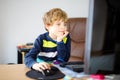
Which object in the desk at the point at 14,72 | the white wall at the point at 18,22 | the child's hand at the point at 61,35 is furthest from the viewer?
the white wall at the point at 18,22

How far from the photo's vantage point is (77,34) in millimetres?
2629

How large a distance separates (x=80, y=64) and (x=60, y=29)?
283 millimetres

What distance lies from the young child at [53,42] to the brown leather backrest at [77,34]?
1.04 m

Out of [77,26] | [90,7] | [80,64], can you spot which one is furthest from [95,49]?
[77,26]

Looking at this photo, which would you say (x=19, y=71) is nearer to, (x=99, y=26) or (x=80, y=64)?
(x=80, y=64)

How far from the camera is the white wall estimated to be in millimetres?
2912

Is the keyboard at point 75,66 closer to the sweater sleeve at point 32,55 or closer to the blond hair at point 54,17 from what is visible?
the sweater sleeve at point 32,55

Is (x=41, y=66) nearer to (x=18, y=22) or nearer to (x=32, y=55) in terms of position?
(x=32, y=55)

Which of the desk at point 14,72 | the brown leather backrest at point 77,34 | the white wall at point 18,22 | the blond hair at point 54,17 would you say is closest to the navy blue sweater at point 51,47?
the blond hair at point 54,17

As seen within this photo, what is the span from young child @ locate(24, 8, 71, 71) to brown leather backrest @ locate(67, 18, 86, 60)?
1039 millimetres

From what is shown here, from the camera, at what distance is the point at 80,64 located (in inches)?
50.3

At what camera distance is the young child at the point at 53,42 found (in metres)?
1.42

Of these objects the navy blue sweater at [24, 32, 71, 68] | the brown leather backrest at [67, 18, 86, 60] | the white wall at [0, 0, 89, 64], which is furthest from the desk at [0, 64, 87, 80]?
the white wall at [0, 0, 89, 64]

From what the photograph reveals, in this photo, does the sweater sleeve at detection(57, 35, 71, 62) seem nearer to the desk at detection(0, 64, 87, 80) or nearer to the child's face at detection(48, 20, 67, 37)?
the child's face at detection(48, 20, 67, 37)
